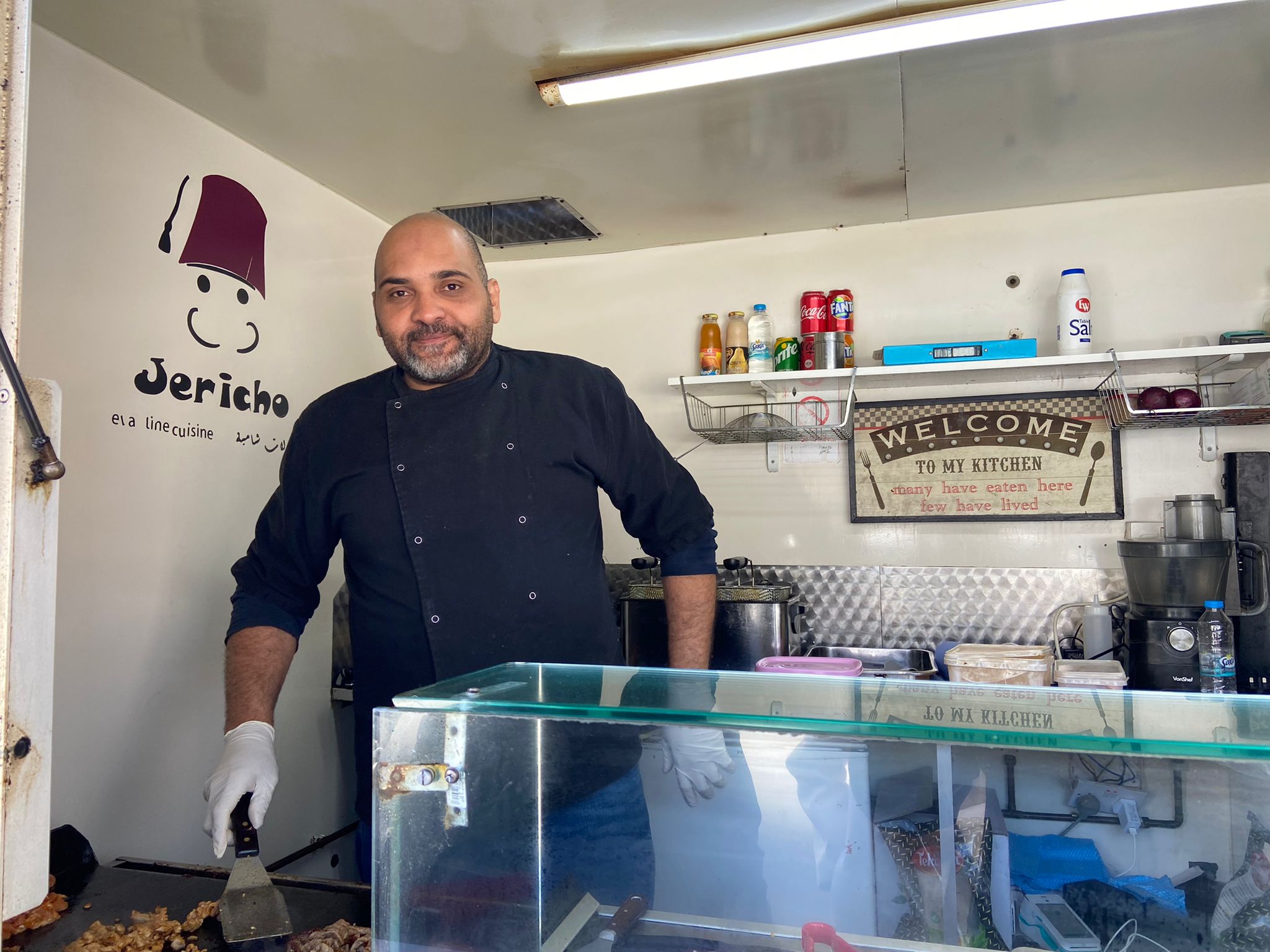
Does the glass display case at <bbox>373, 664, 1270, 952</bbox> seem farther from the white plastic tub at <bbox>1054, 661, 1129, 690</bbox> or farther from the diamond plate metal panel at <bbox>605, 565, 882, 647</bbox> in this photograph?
the diamond plate metal panel at <bbox>605, 565, 882, 647</bbox>

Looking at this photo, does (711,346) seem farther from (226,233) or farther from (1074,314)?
(226,233)

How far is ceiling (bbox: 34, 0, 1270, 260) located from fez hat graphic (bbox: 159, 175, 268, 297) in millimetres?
187

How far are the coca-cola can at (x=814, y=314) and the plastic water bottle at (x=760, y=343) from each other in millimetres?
131

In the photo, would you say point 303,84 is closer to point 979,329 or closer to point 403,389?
point 403,389

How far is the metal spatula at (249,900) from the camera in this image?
115 centimetres

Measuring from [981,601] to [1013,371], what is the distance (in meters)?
0.81

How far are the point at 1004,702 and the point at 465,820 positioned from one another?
1.71ft

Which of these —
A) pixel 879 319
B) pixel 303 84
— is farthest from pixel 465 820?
pixel 879 319

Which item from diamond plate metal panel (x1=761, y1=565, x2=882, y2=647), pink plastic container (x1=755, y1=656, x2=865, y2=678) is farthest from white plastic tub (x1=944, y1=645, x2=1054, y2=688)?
diamond plate metal panel (x1=761, y1=565, x2=882, y2=647)

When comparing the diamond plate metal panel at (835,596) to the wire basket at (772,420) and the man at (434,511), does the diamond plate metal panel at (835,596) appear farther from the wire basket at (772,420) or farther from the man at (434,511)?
the man at (434,511)

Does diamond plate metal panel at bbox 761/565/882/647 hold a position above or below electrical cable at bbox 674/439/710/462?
below

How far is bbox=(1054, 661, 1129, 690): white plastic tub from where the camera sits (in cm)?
217

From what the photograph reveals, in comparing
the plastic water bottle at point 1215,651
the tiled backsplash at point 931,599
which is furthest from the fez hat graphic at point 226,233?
the plastic water bottle at point 1215,651

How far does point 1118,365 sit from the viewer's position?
288 centimetres
